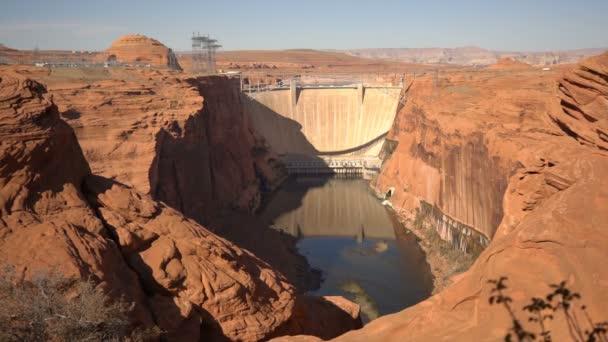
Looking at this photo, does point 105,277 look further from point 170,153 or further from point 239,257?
point 170,153

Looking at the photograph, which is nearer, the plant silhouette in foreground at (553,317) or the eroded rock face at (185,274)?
the plant silhouette in foreground at (553,317)

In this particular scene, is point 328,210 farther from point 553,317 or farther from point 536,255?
point 553,317

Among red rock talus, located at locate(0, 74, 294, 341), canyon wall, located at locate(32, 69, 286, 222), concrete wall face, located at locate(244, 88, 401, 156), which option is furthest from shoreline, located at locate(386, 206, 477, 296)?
concrete wall face, located at locate(244, 88, 401, 156)

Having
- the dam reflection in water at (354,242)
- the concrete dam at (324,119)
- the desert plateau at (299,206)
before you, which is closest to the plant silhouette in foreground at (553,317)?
the desert plateau at (299,206)

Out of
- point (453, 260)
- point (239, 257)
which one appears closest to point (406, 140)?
point (453, 260)

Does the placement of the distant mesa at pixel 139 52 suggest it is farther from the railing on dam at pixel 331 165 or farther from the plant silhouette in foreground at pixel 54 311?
the plant silhouette in foreground at pixel 54 311

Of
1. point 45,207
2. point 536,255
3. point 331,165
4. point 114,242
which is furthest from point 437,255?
point 331,165
